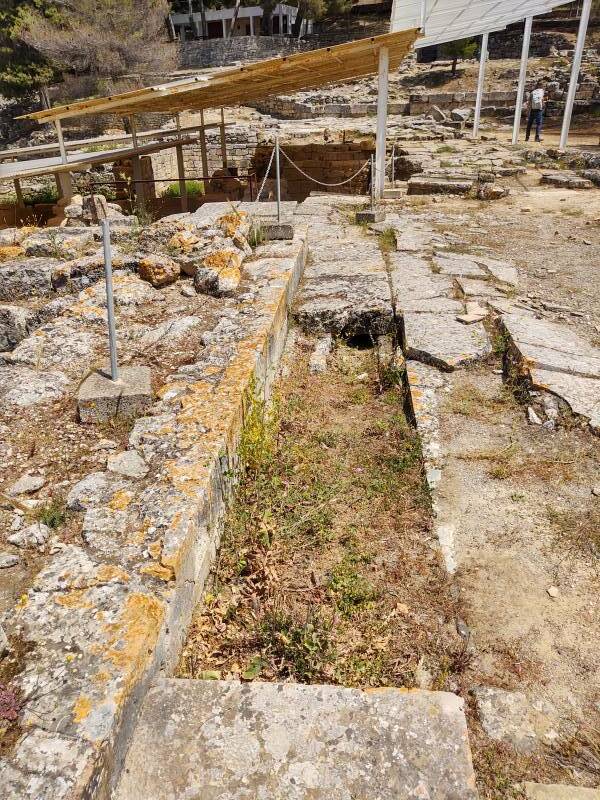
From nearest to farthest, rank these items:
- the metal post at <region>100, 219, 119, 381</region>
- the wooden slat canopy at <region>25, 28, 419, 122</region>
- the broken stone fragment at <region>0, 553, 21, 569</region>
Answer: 1. the broken stone fragment at <region>0, 553, 21, 569</region>
2. the metal post at <region>100, 219, 119, 381</region>
3. the wooden slat canopy at <region>25, 28, 419, 122</region>

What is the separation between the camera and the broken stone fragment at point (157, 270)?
15.4 feet

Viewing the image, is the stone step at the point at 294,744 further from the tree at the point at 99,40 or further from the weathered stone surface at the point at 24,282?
the tree at the point at 99,40

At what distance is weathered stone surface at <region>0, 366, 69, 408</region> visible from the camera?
3.05 metres

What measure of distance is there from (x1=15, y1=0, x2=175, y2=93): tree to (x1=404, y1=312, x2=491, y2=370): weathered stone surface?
107 feet

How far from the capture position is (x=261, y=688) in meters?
1.72

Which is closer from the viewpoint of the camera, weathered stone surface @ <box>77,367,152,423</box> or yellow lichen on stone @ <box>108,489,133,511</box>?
yellow lichen on stone @ <box>108,489,133,511</box>

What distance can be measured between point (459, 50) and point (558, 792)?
112ft

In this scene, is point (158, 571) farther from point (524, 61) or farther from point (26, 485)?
point (524, 61)

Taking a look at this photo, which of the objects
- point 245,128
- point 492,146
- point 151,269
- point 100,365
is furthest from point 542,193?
point 245,128

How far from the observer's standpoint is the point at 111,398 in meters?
2.86

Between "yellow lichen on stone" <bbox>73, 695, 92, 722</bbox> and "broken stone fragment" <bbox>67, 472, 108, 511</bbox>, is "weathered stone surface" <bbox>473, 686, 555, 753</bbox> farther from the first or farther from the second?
"broken stone fragment" <bbox>67, 472, 108, 511</bbox>

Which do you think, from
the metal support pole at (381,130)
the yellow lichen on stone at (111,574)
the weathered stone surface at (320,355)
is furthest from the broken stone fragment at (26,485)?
the metal support pole at (381,130)

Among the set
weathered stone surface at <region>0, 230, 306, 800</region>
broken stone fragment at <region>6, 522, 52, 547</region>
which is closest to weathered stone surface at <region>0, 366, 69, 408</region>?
weathered stone surface at <region>0, 230, 306, 800</region>

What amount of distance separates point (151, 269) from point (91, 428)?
2228mm
